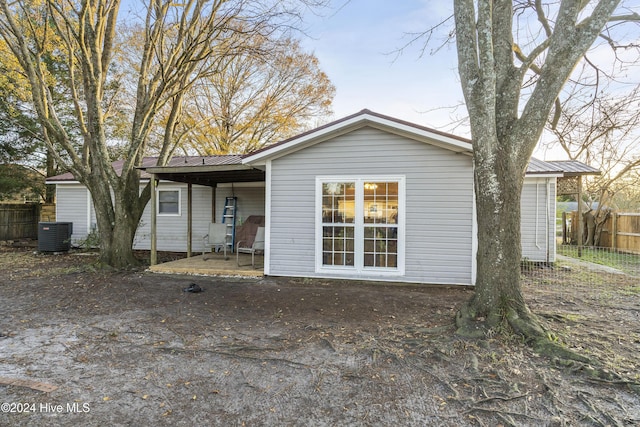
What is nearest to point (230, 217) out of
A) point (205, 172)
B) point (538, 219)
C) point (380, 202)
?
point (205, 172)

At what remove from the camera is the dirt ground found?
2334 mm

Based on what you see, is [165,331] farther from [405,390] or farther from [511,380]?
[511,380]

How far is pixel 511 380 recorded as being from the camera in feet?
9.14

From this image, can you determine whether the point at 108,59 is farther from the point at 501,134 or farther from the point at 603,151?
the point at 603,151

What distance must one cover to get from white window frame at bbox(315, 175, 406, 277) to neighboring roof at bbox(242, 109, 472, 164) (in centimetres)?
74

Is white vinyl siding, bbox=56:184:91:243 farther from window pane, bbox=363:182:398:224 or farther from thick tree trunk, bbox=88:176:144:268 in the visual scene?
window pane, bbox=363:182:398:224

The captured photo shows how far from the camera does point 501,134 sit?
3.85 metres

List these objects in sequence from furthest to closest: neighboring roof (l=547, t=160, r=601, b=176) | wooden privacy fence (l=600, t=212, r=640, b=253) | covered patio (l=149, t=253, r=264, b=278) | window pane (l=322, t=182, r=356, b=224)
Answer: wooden privacy fence (l=600, t=212, r=640, b=253) < neighboring roof (l=547, t=160, r=601, b=176) < covered patio (l=149, t=253, r=264, b=278) < window pane (l=322, t=182, r=356, b=224)

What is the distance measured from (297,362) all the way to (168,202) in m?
8.92

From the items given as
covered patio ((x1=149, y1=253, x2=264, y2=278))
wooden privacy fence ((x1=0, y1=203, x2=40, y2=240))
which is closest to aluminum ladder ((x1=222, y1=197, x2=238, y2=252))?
covered patio ((x1=149, y1=253, x2=264, y2=278))

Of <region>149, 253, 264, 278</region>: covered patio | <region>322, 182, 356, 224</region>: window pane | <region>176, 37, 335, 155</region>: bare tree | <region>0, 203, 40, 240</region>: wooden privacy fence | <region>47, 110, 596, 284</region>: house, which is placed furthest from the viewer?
<region>176, 37, 335, 155</region>: bare tree

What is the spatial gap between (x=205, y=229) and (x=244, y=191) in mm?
1689

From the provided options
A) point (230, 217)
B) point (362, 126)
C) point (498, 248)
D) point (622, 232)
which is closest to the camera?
point (498, 248)

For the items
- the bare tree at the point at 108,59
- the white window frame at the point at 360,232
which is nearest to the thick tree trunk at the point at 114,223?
the bare tree at the point at 108,59
